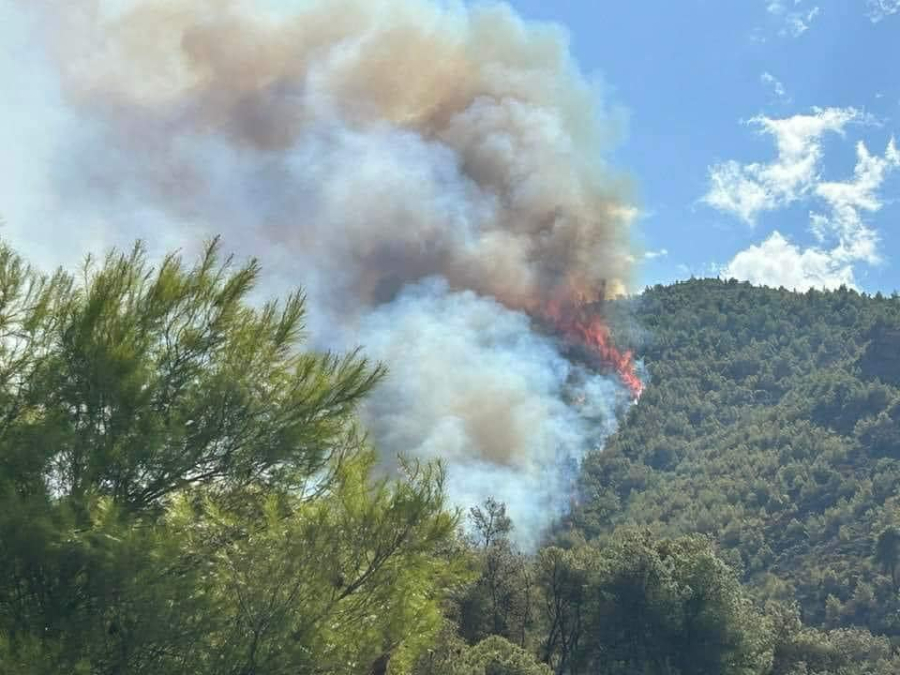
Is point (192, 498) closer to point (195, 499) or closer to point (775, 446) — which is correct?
point (195, 499)

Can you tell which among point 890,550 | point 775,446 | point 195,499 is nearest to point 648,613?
point 195,499

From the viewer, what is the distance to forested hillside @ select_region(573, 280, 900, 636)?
83250 mm

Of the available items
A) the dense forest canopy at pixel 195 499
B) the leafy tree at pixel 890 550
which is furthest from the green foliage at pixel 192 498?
the leafy tree at pixel 890 550

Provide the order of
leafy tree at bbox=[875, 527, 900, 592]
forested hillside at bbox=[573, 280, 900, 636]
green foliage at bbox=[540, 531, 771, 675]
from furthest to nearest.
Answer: forested hillside at bbox=[573, 280, 900, 636]
leafy tree at bbox=[875, 527, 900, 592]
green foliage at bbox=[540, 531, 771, 675]

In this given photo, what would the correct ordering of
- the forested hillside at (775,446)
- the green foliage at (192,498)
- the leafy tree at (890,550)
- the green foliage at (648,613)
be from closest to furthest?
the green foliage at (192,498) → the green foliage at (648,613) → the leafy tree at (890,550) → the forested hillside at (775,446)

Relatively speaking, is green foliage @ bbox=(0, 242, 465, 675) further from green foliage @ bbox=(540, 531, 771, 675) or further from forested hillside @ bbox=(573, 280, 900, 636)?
forested hillside @ bbox=(573, 280, 900, 636)

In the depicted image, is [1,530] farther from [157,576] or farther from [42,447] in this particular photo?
[157,576]

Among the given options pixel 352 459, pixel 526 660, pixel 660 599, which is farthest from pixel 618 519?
pixel 352 459

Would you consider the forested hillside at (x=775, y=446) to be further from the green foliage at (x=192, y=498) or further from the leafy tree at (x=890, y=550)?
the green foliage at (x=192, y=498)

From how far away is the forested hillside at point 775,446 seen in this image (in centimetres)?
8325

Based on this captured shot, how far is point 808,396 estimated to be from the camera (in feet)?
443

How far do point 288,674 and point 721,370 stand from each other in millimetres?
163593

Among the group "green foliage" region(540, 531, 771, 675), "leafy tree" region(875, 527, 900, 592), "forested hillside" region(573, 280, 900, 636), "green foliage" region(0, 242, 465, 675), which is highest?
"forested hillside" region(573, 280, 900, 636)

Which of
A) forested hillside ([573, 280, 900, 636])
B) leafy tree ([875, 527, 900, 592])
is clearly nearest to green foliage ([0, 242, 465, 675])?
forested hillside ([573, 280, 900, 636])
